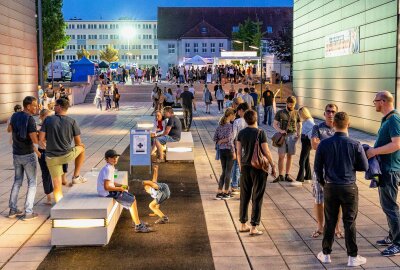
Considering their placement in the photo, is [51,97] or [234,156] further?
[51,97]

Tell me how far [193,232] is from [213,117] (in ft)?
87.4

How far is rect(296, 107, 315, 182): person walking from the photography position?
1233cm

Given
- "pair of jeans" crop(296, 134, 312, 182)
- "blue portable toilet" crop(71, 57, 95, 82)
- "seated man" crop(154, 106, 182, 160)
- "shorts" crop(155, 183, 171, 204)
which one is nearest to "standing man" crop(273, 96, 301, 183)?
"pair of jeans" crop(296, 134, 312, 182)

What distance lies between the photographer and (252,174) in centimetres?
886

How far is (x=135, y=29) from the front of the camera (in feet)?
589

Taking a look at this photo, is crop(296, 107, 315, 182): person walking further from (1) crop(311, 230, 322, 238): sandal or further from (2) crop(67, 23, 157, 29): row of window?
(2) crop(67, 23, 157, 29): row of window

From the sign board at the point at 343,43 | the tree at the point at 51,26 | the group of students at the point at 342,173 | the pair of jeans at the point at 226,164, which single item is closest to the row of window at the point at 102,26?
the tree at the point at 51,26

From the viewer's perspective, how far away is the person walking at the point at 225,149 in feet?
37.4

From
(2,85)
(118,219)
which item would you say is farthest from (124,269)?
(2,85)

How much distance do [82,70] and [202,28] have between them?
151ft

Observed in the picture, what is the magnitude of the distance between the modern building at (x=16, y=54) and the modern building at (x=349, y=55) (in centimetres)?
1629

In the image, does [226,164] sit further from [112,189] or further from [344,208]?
[344,208]

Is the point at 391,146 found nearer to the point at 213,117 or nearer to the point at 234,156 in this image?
the point at 234,156

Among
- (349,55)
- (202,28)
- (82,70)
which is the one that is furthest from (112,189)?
(202,28)
